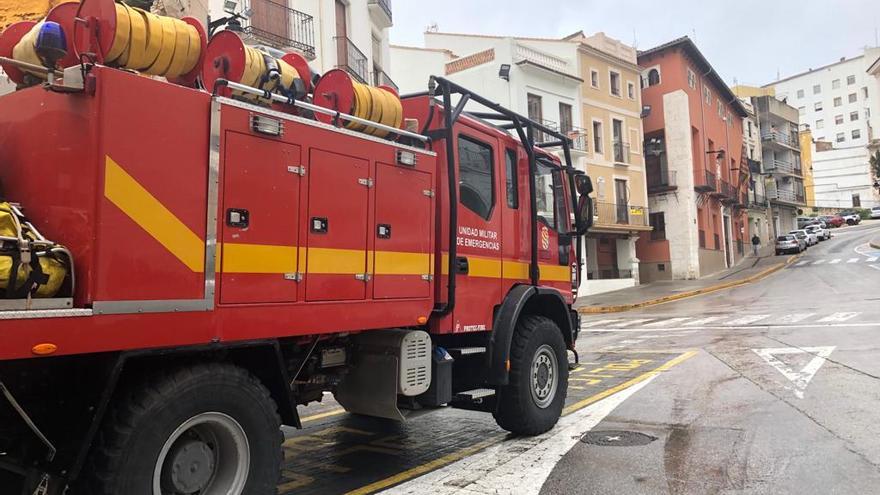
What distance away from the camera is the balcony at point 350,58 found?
17.8 m

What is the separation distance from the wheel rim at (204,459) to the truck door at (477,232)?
218 centimetres

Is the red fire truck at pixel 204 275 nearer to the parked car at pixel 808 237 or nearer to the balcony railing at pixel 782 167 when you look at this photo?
the parked car at pixel 808 237

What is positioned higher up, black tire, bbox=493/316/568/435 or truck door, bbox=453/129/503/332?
truck door, bbox=453/129/503/332

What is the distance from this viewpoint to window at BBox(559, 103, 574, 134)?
31.8 metres

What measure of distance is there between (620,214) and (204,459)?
32.8 meters

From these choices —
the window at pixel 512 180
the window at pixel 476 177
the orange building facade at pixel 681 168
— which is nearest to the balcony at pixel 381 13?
the window at pixel 512 180

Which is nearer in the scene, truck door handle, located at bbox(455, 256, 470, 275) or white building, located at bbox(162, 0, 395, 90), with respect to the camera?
truck door handle, located at bbox(455, 256, 470, 275)

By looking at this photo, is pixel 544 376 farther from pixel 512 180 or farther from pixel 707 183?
pixel 707 183

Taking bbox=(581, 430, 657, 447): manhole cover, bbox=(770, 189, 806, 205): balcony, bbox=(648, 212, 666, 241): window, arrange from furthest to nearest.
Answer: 1. bbox=(770, 189, 806, 205): balcony
2. bbox=(648, 212, 666, 241): window
3. bbox=(581, 430, 657, 447): manhole cover

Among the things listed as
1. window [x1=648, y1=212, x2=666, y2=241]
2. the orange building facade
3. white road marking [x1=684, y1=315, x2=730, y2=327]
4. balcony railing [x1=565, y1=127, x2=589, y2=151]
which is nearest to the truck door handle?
white road marking [x1=684, y1=315, x2=730, y2=327]

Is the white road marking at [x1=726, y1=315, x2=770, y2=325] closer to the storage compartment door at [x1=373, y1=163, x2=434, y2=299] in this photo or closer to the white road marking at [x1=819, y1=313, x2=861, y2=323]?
the white road marking at [x1=819, y1=313, x2=861, y2=323]

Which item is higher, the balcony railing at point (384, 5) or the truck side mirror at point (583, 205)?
the balcony railing at point (384, 5)

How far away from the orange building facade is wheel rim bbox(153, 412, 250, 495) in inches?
1434

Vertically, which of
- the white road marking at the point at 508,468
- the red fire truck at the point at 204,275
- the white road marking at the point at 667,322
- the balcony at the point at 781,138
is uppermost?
the balcony at the point at 781,138
